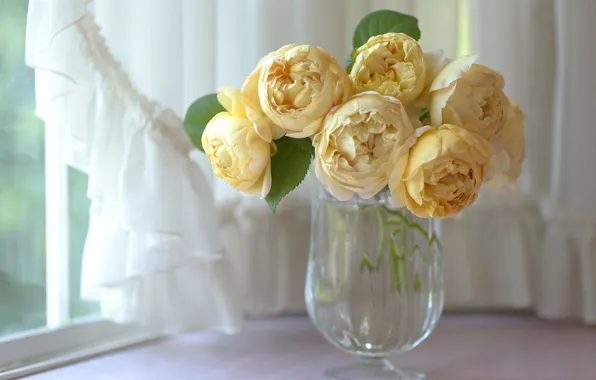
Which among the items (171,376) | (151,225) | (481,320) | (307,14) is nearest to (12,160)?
(151,225)

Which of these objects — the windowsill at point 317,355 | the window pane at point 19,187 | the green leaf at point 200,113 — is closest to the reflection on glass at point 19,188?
the window pane at point 19,187

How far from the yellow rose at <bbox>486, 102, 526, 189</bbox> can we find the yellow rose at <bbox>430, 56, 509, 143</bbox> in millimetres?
50

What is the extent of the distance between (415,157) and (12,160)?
1.88 ft

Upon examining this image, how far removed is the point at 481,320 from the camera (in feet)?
3.82

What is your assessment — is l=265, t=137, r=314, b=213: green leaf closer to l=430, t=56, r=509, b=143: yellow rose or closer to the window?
l=430, t=56, r=509, b=143: yellow rose

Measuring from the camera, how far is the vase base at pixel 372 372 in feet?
2.72

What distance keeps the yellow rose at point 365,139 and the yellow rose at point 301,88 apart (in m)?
0.02

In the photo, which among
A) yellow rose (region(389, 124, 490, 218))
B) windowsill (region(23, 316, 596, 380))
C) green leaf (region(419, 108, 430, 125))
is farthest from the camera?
windowsill (region(23, 316, 596, 380))

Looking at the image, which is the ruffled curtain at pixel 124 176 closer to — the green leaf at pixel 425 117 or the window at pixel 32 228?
the window at pixel 32 228

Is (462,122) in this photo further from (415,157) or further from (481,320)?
(481,320)

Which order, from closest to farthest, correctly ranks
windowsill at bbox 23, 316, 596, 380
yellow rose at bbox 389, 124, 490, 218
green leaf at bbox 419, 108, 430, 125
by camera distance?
1. yellow rose at bbox 389, 124, 490, 218
2. green leaf at bbox 419, 108, 430, 125
3. windowsill at bbox 23, 316, 596, 380

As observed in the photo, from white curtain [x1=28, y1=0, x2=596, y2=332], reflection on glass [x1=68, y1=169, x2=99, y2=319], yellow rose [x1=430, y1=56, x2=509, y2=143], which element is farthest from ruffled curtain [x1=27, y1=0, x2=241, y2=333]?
yellow rose [x1=430, y1=56, x2=509, y2=143]

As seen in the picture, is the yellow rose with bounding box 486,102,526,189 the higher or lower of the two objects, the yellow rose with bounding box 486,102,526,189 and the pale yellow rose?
the lower

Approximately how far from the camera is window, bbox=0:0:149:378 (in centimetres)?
89
